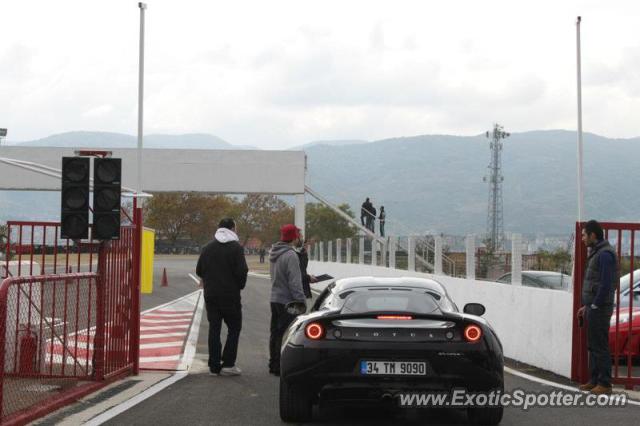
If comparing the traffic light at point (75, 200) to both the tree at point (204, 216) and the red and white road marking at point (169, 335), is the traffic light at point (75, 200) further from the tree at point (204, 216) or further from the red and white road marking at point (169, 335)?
the tree at point (204, 216)

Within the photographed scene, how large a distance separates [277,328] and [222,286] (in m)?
0.82

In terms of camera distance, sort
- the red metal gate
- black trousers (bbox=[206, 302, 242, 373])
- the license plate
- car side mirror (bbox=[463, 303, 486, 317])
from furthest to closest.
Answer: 1. black trousers (bbox=[206, 302, 242, 373])
2. the red metal gate
3. car side mirror (bbox=[463, 303, 486, 317])
4. the license plate

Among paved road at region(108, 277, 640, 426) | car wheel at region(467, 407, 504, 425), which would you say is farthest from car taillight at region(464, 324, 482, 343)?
paved road at region(108, 277, 640, 426)

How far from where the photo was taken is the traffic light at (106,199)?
11453 millimetres

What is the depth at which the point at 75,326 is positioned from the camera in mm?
11289

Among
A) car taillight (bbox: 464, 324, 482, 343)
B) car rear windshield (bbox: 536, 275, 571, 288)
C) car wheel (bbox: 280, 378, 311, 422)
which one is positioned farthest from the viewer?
car rear windshield (bbox: 536, 275, 571, 288)

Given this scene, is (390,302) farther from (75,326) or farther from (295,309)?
(75,326)

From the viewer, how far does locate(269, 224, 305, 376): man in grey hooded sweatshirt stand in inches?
489

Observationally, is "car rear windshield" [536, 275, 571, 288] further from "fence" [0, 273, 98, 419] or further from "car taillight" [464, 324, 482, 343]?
"car taillight" [464, 324, 482, 343]

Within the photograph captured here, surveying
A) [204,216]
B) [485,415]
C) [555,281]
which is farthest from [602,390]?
[204,216]

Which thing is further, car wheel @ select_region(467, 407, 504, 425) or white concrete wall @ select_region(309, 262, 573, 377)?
white concrete wall @ select_region(309, 262, 573, 377)

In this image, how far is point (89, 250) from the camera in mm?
12188

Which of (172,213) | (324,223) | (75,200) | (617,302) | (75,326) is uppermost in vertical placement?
(172,213)

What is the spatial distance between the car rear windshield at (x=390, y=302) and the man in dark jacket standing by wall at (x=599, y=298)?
2667mm
